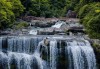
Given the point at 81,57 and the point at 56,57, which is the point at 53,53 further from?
the point at 81,57

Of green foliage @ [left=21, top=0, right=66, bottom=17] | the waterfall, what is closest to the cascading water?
the waterfall

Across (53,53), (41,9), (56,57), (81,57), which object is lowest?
(81,57)

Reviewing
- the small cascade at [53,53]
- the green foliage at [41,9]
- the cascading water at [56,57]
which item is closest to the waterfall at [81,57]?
the cascading water at [56,57]

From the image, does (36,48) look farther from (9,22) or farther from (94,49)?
(9,22)

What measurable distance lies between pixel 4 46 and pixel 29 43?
2.52 metres

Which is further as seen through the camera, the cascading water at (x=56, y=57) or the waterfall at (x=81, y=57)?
the waterfall at (x=81, y=57)

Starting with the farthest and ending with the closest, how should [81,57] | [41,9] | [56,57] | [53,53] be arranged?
[41,9]
[81,57]
[53,53]
[56,57]

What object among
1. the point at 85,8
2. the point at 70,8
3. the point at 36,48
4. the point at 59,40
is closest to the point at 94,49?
the point at 59,40

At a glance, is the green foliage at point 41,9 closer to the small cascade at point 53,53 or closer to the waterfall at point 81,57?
the small cascade at point 53,53

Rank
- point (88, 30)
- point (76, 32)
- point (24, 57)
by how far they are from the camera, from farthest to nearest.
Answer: point (76, 32) → point (88, 30) → point (24, 57)

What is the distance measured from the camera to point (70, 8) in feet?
185

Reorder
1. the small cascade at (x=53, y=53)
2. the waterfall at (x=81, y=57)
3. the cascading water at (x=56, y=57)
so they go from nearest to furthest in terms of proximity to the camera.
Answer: the cascading water at (x=56, y=57) → the small cascade at (x=53, y=53) → the waterfall at (x=81, y=57)

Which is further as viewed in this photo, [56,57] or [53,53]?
[53,53]

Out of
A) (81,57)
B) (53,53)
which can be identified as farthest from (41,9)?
(81,57)
